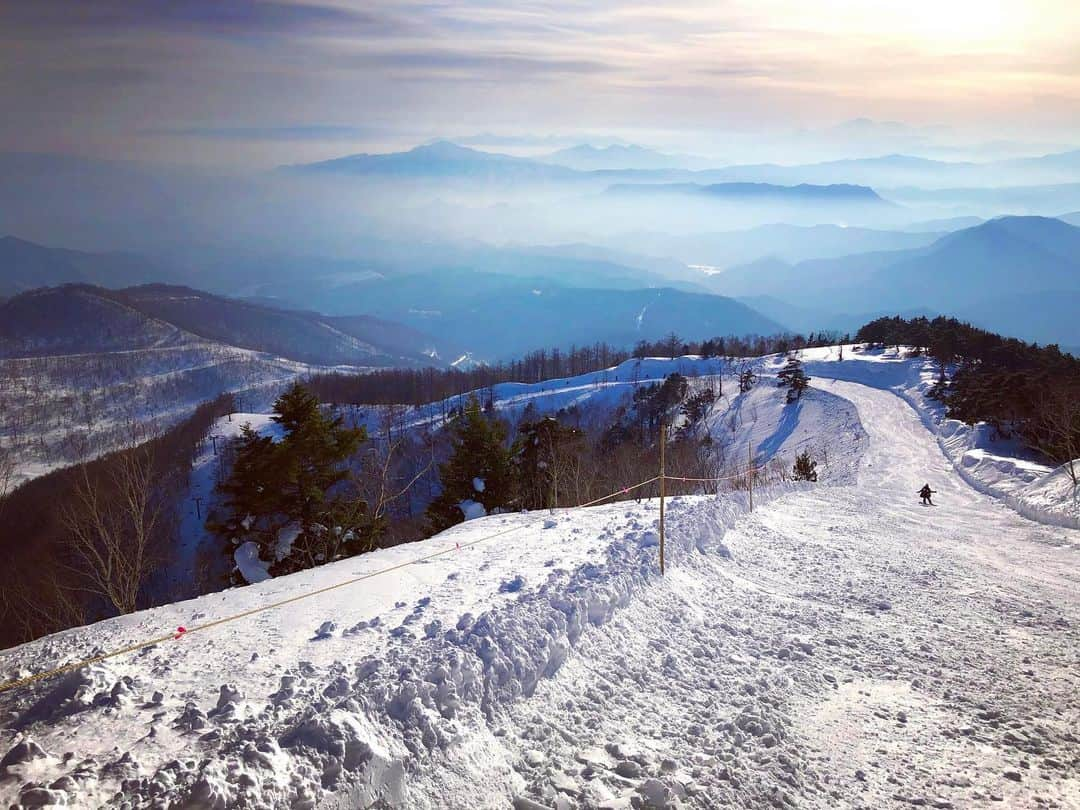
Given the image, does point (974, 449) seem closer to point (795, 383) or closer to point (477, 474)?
point (477, 474)

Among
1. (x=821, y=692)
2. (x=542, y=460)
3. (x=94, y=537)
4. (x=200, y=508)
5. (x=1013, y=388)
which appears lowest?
(x=200, y=508)

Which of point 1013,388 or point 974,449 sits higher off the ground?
point 1013,388

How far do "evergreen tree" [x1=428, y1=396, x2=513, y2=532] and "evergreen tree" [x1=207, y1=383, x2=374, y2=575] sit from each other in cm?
621

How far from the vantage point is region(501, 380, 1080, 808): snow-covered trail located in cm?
545

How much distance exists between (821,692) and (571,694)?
296 cm

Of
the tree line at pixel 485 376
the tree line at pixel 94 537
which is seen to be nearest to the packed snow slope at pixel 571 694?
the tree line at pixel 94 537

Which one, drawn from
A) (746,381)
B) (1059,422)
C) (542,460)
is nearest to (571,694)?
(542,460)

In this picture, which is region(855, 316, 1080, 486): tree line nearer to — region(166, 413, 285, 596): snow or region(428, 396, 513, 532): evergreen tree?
region(428, 396, 513, 532): evergreen tree

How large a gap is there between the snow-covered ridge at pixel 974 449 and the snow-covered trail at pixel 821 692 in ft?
36.9

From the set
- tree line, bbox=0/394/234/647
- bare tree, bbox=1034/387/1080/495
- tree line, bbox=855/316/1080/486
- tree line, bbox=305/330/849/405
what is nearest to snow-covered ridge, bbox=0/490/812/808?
tree line, bbox=0/394/234/647

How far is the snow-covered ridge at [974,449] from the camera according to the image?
2109 centimetres

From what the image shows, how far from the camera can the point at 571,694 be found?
263 inches

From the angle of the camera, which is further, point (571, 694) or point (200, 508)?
point (200, 508)

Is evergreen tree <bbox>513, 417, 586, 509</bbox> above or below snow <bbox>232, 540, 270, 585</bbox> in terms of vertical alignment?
above
